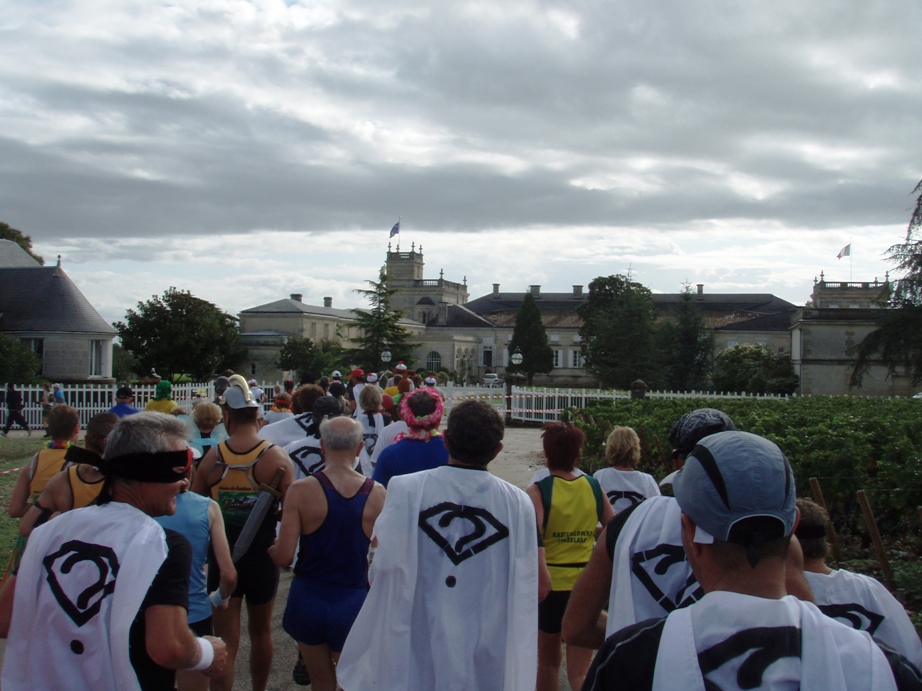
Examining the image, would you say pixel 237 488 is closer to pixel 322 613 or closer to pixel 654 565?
pixel 322 613

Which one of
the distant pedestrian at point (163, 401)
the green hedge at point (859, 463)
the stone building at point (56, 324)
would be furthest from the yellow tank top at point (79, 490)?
the stone building at point (56, 324)

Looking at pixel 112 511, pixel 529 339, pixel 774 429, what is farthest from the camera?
pixel 529 339

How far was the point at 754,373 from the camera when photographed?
5075 centimetres

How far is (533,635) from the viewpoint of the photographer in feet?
11.8

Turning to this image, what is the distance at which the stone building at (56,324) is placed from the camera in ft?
125

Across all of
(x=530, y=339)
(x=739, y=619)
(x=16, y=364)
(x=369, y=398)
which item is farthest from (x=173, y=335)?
(x=739, y=619)

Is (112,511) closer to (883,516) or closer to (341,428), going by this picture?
(341,428)

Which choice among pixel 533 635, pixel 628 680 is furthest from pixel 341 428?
pixel 628 680

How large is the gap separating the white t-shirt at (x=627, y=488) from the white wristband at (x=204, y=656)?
9.55 ft

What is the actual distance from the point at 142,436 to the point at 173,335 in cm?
5568

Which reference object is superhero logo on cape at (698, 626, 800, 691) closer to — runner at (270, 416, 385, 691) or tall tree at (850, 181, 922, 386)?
runner at (270, 416, 385, 691)

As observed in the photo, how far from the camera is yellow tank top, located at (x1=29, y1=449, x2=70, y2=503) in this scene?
5297 mm

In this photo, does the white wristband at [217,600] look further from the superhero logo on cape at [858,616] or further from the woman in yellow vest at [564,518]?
the superhero logo on cape at [858,616]

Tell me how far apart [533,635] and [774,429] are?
9066 millimetres
